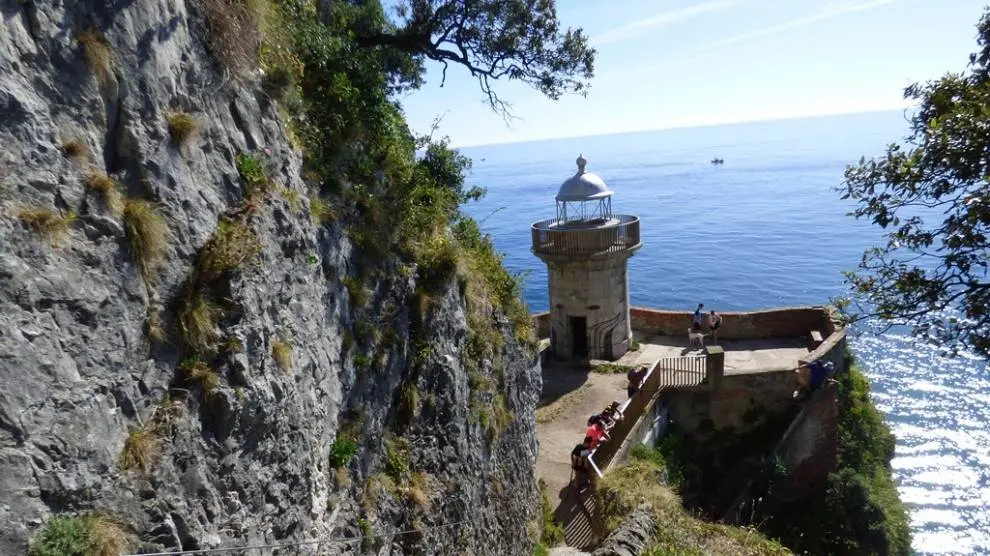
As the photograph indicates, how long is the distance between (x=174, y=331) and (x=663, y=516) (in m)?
8.68

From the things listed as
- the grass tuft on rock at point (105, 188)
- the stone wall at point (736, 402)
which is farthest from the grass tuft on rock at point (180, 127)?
the stone wall at point (736, 402)

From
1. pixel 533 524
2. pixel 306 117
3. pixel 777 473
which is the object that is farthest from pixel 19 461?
pixel 777 473

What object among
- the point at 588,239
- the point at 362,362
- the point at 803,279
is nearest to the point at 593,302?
the point at 588,239

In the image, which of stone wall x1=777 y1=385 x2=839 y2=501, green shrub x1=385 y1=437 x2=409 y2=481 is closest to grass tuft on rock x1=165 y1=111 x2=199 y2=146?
green shrub x1=385 y1=437 x2=409 y2=481

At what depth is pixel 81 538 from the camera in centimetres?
363

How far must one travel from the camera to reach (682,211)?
85062 mm

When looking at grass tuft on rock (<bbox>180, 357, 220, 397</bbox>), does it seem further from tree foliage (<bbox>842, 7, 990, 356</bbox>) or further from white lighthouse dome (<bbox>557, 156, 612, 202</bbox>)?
white lighthouse dome (<bbox>557, 156, 612, 202</bbox>)

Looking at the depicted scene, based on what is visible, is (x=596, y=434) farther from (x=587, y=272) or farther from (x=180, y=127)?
(x=180, y=127)

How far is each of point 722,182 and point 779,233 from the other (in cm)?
5168

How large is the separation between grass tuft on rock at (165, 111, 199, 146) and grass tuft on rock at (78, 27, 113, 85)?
0.61m

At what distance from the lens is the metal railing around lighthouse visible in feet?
65.3

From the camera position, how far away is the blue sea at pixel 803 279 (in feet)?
86.8

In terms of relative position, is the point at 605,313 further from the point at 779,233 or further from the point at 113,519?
the point at 779,233

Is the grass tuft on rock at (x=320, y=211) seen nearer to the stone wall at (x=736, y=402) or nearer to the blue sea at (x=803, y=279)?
the blue sea at (x=803, y=279)
